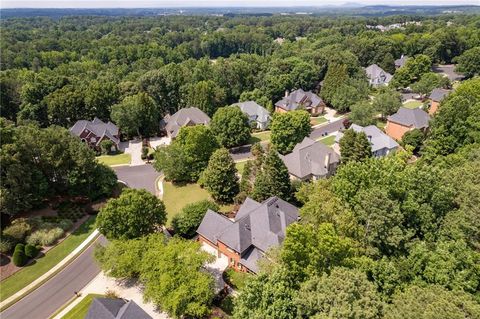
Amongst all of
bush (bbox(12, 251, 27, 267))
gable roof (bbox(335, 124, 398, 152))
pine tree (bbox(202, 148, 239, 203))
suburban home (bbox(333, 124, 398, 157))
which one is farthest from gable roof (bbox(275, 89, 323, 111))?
bush (bbox(12, 251, 27, 267))

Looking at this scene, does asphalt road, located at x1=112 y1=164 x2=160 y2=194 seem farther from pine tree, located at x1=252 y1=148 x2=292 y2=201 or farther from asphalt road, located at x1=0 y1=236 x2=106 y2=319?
pine tree, located at x1=252 y1=148 x2=292 y2=201

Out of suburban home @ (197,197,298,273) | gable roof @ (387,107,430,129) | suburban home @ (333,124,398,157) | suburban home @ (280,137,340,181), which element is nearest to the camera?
suburban home @ (197,197,298,273)

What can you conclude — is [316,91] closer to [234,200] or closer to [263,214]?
[234,200]

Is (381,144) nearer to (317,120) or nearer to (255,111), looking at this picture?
(317,120)

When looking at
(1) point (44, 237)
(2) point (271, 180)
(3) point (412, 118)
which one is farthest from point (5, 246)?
(3) point (412, 118)

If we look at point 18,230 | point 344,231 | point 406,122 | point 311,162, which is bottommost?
point 18,230
